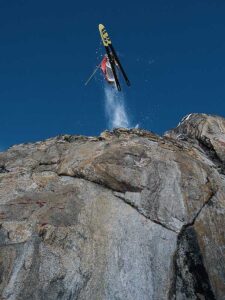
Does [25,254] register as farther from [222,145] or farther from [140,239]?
[222,145]

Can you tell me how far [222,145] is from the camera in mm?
32812

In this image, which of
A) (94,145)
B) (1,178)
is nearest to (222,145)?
(94,145)

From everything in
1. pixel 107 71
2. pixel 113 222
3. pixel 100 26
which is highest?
pixel 100 26

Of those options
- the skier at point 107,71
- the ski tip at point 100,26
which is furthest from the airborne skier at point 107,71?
the ski tip at point 100,26

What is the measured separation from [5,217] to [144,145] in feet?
35.7

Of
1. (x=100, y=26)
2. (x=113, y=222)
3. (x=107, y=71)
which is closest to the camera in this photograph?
(x=113, y=222)

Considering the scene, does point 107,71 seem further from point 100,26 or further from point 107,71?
point 100,26

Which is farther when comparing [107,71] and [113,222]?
[107,71]

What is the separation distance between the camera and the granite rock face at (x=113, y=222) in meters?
19.7

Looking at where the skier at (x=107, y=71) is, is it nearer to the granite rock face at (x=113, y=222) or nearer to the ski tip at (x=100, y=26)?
the ski tip at (x=100, y=26)

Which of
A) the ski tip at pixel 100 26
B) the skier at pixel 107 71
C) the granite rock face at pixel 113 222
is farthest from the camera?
the skier at pixel 107 71

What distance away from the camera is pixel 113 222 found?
22.7 metres

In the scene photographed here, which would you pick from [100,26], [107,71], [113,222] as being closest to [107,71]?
[107,71]

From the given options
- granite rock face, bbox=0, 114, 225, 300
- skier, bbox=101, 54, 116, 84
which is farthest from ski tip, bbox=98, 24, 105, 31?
granite rock face, bbox=0, 114, 225, 300
